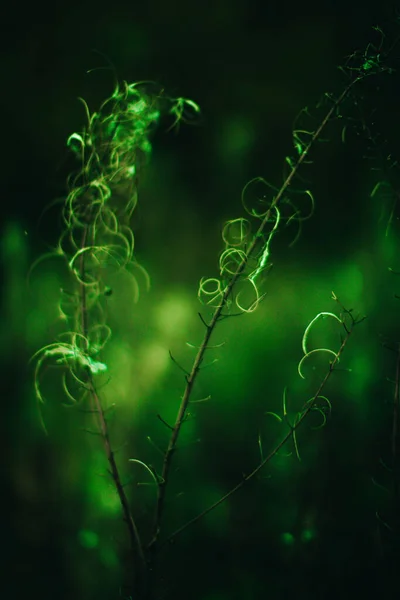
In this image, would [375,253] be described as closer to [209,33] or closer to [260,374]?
[260,374]

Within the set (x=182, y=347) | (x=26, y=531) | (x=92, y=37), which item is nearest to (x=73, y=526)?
(x=26, y=531)

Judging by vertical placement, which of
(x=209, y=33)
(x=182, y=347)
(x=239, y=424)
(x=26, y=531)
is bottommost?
(x=26, y=531)

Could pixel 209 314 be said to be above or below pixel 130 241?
below

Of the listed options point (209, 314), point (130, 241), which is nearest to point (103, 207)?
point (130, 241)

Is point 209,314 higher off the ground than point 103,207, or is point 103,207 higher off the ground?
point 103,207

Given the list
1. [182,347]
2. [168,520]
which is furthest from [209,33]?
[168,520]

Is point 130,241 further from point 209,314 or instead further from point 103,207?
point 209,314

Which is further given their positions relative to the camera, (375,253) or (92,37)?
(92,37)

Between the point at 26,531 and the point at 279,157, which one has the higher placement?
the point at 279,157
